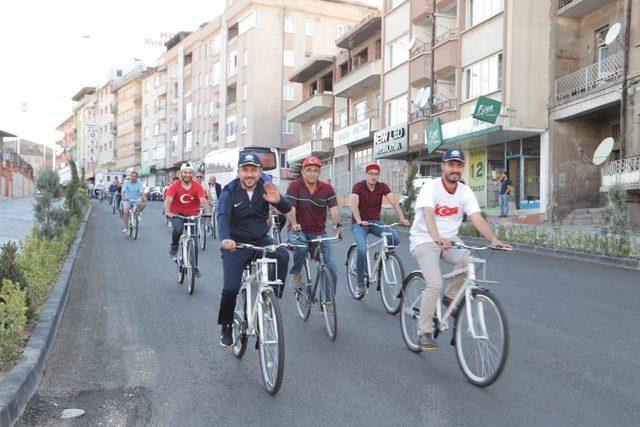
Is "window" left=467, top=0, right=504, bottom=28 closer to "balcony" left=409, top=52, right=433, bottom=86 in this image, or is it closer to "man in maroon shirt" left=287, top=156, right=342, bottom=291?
"balcony" left=409, top=52, right=433, bottom=86

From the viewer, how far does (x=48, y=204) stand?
13453 millimetres

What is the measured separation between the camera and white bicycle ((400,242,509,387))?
16.0ft

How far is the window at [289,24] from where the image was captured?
5944 cm

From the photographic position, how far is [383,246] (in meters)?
8.27

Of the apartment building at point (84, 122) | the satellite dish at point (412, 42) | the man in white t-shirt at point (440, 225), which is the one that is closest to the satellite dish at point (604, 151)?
the satellite dish at point (412, 42)

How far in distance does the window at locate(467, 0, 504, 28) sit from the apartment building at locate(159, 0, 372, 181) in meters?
30.8

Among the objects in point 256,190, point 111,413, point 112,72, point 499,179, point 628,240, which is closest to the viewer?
point 111,413

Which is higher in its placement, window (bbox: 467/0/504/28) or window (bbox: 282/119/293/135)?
window (bbox: 467/0/504/28)

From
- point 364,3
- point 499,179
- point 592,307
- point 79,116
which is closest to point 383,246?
point 592,307

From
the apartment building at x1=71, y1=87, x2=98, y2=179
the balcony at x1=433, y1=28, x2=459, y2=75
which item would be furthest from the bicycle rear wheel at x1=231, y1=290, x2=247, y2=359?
the apartment building at x1=71, y1=87, x2=98, y2=179

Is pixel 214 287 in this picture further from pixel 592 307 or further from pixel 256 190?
pixel 592 307

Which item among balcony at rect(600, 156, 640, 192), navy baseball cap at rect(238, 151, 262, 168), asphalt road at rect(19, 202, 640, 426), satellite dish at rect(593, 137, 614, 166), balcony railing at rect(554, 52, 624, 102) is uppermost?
balcony railing at rect(554, 52, 624, 102)

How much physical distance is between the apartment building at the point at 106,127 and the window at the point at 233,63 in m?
47.2

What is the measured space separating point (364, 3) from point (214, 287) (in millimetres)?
57501
